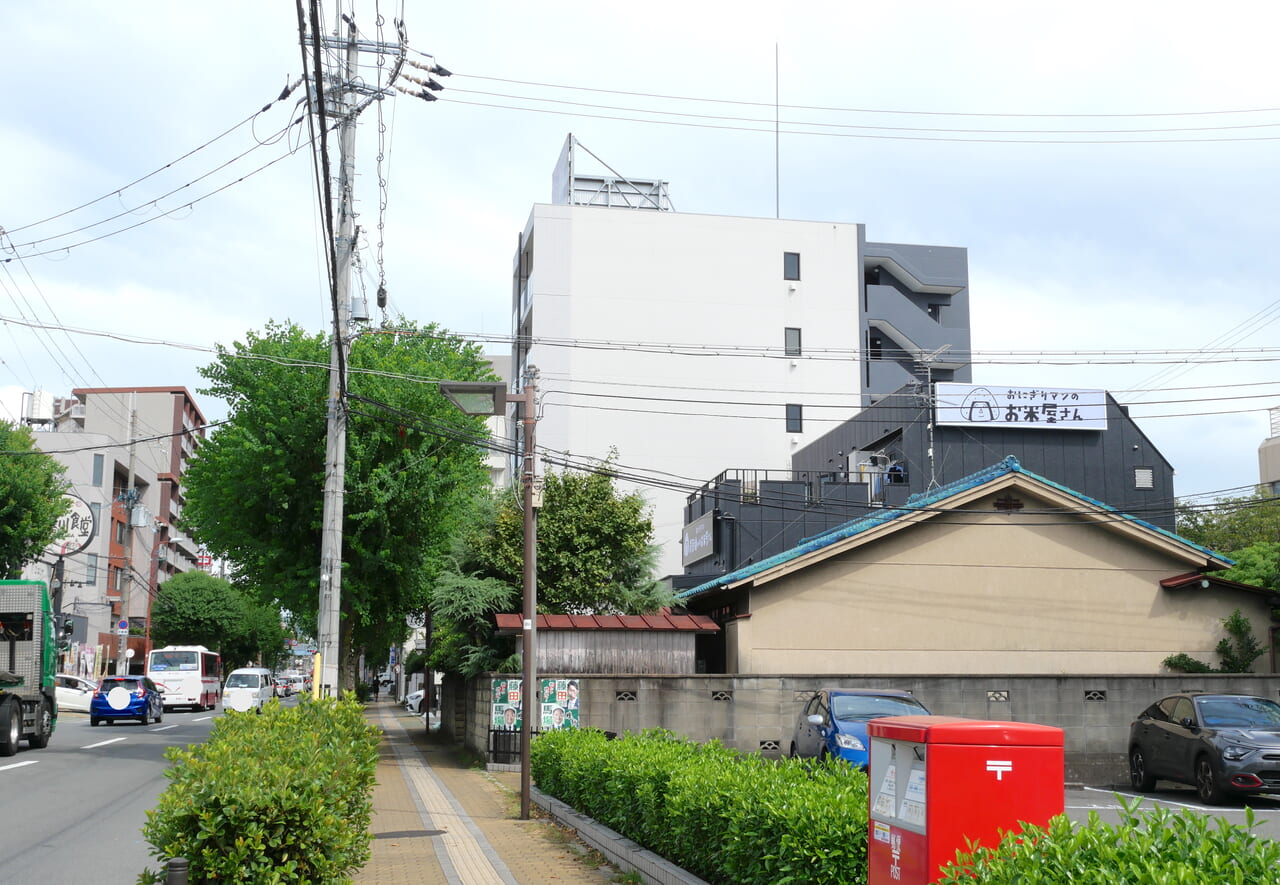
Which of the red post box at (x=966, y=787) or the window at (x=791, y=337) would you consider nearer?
the red post box at (x=966, y=787)

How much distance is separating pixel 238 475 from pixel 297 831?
22050 millimetres

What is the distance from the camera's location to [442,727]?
34.7 meters

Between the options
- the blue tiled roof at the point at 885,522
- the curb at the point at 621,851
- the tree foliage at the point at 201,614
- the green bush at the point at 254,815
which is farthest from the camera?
the tree foliage at the point at 201,614

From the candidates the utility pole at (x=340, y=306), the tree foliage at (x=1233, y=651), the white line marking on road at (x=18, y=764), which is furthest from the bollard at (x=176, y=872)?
the tree foliage at (x=1233, y=651)

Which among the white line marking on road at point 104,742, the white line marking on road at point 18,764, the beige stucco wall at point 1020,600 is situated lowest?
the white line marking on road at point 104,742

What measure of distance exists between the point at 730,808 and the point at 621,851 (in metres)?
2.88

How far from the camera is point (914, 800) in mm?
5715

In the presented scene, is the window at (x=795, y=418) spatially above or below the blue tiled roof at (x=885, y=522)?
above

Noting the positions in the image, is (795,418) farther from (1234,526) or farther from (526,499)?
(526,499)

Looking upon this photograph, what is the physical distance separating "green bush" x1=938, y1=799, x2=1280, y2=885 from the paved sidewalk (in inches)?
240

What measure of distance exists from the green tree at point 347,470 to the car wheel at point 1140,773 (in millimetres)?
14760

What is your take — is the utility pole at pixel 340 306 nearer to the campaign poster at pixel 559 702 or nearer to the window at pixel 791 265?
the campaign poster at pixel 559 702

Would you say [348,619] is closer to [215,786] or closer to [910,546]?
[910,546]

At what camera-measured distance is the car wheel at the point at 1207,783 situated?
16.5 metres
